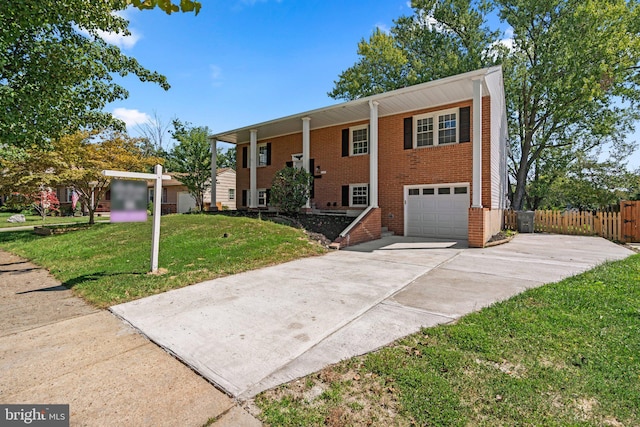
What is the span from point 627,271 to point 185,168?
2114cm

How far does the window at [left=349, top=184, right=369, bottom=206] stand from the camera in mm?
13836

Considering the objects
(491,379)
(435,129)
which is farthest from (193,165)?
(491,379)

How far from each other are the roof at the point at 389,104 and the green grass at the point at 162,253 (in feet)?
18.7

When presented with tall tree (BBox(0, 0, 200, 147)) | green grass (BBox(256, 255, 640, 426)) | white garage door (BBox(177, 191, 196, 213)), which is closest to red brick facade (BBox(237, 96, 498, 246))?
green grass (BBox(256, 255, 640, 426))

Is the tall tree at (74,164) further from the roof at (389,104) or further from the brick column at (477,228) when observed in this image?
the brick column at (477,228)

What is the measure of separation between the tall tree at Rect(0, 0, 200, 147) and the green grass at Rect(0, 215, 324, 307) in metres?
3.21

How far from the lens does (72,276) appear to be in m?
6.24

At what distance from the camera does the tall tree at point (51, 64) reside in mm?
5785

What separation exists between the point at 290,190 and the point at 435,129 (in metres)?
6.26

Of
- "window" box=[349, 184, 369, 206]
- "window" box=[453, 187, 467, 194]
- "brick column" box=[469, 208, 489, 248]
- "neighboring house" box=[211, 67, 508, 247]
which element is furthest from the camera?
"window" box=[349, 184, 369, 206]

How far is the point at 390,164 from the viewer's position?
13.0m

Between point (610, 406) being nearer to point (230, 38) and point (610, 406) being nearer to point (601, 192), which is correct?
point (230, 38)

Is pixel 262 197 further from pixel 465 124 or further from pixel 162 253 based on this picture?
pixel 465 124

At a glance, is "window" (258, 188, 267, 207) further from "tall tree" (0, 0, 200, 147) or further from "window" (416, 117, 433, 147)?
"tall tree" (0, 0, 200, 147)
